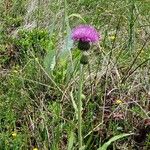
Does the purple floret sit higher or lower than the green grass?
higher

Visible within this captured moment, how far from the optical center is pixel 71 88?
9.18 ft

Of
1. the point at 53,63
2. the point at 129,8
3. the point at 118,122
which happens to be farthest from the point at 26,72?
the point at 129,8

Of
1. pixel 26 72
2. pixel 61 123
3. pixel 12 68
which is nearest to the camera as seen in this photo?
pixel 61 123

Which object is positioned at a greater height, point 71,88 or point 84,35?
point 84,35

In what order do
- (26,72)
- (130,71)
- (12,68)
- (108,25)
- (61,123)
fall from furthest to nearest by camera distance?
(108,25), (12,68), (26,72), (130,71), (61,123)

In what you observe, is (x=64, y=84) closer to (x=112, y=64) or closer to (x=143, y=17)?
(x=112, y=64)

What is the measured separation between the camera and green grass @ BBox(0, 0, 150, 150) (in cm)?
246

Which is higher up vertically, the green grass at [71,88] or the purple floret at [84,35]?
the purple floret at [84,35]

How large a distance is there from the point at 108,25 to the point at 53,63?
0.77 meters

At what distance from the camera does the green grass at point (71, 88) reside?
246 cm

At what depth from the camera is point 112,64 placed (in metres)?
2.91

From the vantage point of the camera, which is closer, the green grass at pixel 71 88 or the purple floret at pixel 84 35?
the purple floret at pixel 84 35

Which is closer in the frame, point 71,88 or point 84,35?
point 84,35

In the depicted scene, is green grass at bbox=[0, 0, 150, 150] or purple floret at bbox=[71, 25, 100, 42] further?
green grass at bbox=[0, 0, 150, 150]
